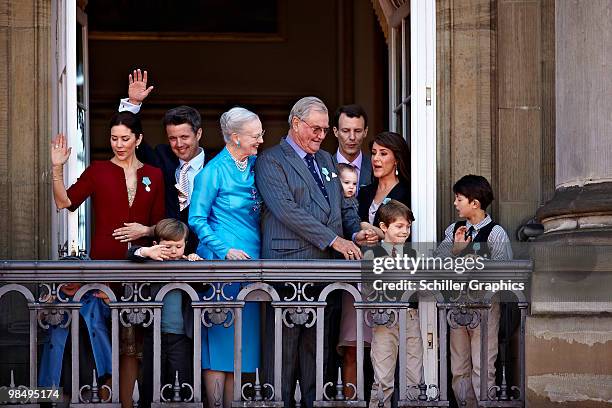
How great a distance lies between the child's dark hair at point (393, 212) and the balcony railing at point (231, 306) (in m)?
0.41

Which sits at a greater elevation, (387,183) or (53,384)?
(387,183)

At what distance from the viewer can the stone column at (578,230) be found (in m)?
9.02

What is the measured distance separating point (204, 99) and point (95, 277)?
7.97 meters

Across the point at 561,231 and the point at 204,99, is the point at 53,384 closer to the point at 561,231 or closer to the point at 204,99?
the point at 561,231

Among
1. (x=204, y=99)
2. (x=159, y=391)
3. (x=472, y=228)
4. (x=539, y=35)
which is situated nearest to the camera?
(x=159, y=391)

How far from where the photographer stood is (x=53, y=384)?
922cm

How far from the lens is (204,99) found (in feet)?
55.6

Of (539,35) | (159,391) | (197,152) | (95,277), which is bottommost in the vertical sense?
(159,391)

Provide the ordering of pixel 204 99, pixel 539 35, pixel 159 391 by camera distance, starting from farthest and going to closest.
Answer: pixel 204 99
pixel 539 35
pixel 159 391

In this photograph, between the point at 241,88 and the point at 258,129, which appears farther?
the point at 241,88

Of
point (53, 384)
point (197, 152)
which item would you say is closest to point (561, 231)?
point (197, 152)

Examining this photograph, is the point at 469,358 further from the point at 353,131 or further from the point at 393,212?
the point at 353,131

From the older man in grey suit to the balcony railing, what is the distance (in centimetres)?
16

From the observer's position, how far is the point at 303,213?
364 inches
